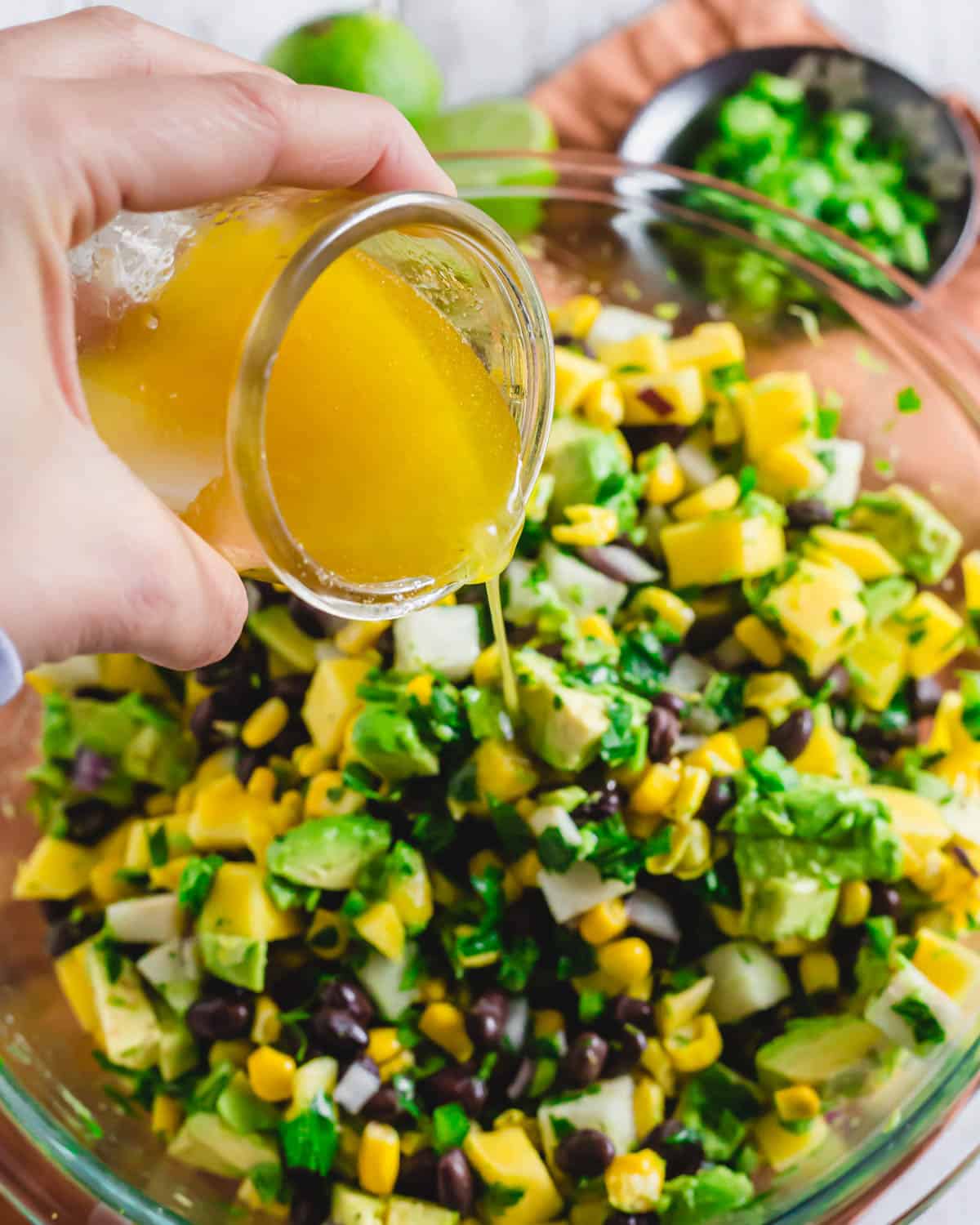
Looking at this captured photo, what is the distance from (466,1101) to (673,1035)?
0.44 meters

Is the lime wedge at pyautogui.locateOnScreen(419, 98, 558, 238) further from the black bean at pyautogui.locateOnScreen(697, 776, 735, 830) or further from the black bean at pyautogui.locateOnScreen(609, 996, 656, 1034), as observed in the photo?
the black bean at pyautogui.locateOnScreen(609, 996, 656, 1034)

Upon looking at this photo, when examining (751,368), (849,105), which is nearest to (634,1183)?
(751,368)

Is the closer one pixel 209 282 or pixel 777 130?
pixel 209 282

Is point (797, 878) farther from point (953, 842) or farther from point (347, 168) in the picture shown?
point (347, 168)

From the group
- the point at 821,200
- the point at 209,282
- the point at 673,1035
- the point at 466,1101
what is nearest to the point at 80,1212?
the point at 466,1101

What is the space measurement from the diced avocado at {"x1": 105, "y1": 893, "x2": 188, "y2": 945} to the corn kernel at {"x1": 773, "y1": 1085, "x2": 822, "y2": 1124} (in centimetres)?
127

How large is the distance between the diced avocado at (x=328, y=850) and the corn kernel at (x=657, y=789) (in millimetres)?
522

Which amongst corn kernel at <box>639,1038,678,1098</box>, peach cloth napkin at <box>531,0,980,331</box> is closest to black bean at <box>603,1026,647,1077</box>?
corn kernel at <box>639,1038,678,1098</box>

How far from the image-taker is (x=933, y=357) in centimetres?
301

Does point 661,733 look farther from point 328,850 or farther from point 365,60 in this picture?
point 365,60

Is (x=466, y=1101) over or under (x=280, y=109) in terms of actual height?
under

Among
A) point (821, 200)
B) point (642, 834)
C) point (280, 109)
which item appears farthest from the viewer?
point (821, 200)

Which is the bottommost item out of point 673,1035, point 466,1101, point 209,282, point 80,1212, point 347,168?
point 80,1212

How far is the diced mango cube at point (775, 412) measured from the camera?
108 inches
